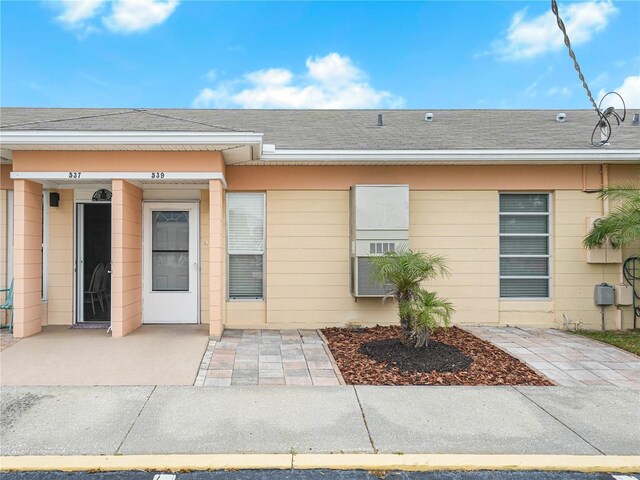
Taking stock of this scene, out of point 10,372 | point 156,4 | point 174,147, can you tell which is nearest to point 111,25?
point 156,4

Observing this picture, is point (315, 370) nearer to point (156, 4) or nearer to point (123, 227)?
point (123, 227)

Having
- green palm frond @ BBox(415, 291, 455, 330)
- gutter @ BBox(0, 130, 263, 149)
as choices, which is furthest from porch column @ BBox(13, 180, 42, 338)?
green palm frond @ BBox(415, 291, 455, 330)

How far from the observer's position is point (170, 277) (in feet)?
23.6

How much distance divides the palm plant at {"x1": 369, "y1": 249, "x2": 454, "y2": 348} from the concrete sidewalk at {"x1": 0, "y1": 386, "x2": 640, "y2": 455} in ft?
3.42

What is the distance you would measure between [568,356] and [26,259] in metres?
7.99

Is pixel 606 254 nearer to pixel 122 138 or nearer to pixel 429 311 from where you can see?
pixel 429 311

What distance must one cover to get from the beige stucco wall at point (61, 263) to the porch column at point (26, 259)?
65cm

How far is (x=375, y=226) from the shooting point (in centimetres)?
668

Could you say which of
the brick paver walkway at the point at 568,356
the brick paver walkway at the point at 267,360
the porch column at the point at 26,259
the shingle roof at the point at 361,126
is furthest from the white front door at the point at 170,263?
the brick paver walkway at the point at 568,356

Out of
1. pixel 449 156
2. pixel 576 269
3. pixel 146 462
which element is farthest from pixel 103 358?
pixel 576 269

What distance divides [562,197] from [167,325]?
7461 millimetres

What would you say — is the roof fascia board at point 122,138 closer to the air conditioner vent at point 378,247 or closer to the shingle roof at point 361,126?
the shingle roof at point 361,126

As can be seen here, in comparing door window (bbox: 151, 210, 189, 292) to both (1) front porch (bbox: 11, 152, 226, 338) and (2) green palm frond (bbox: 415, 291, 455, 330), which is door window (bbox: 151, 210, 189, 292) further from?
(2) green palm frond (bbox: 415, 291, 455, 330)

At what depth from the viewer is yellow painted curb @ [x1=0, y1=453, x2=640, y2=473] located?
2.83 meters
